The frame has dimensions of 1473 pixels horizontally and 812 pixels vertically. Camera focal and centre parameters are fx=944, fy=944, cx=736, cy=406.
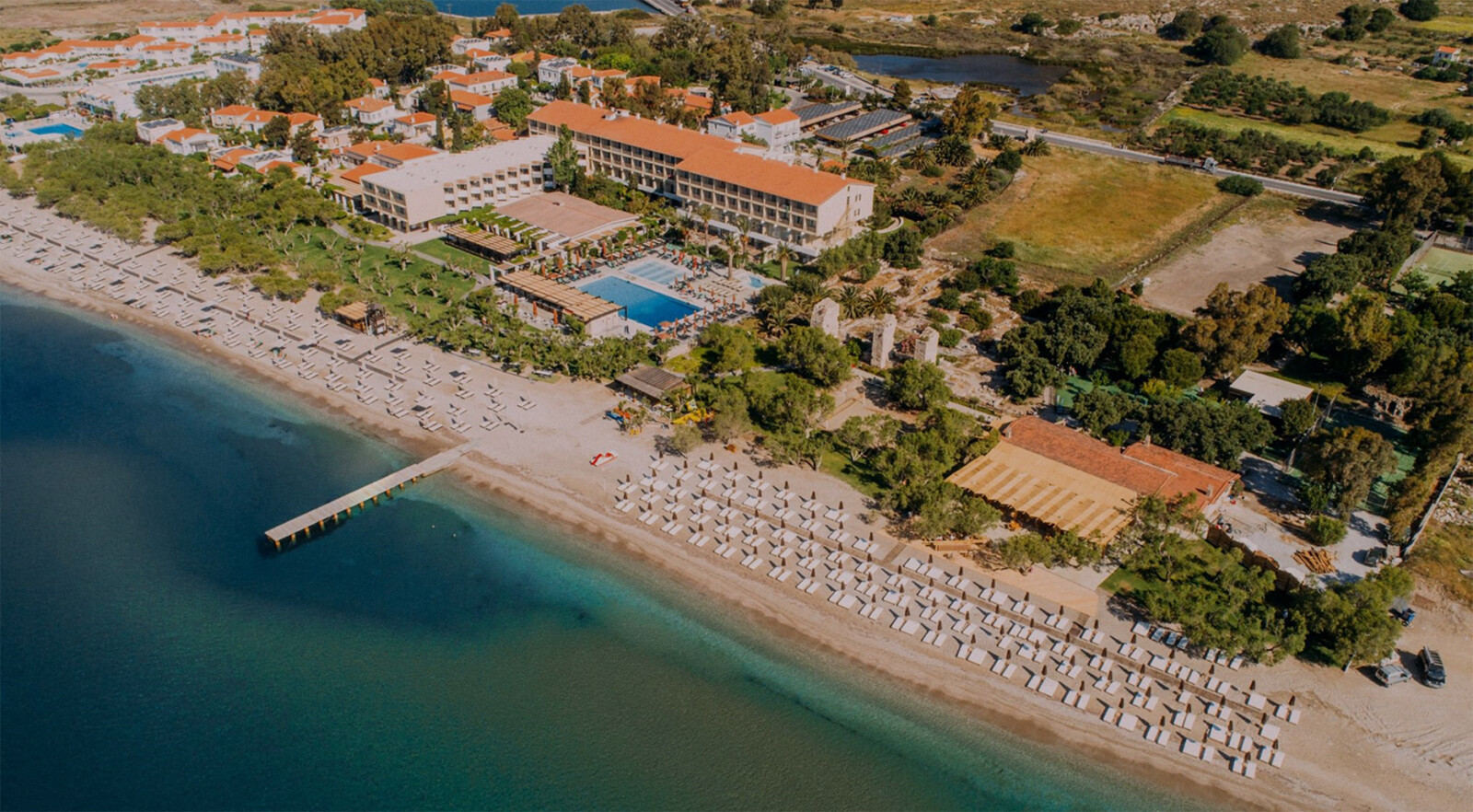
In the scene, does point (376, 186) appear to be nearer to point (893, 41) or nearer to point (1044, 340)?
point (1044, 340)

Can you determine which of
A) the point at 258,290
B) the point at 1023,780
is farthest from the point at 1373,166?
the point at 258,290

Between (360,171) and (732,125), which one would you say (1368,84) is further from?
(360,171)

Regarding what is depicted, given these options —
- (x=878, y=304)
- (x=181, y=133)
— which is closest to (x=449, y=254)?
(x=878, y=304)

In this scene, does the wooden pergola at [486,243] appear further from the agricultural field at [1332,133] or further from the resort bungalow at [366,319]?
the agricultural field at [1332,133]

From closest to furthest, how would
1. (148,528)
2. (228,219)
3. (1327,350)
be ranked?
(148,528)
(1327,350)
(228,219)

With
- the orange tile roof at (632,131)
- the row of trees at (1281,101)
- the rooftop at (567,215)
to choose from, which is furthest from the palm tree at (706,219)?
the row of trees at (1281,101)

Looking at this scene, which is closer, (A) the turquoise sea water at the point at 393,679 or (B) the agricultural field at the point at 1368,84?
(A) the turquoise sea water at the point at 393,679

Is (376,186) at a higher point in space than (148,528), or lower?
higher
